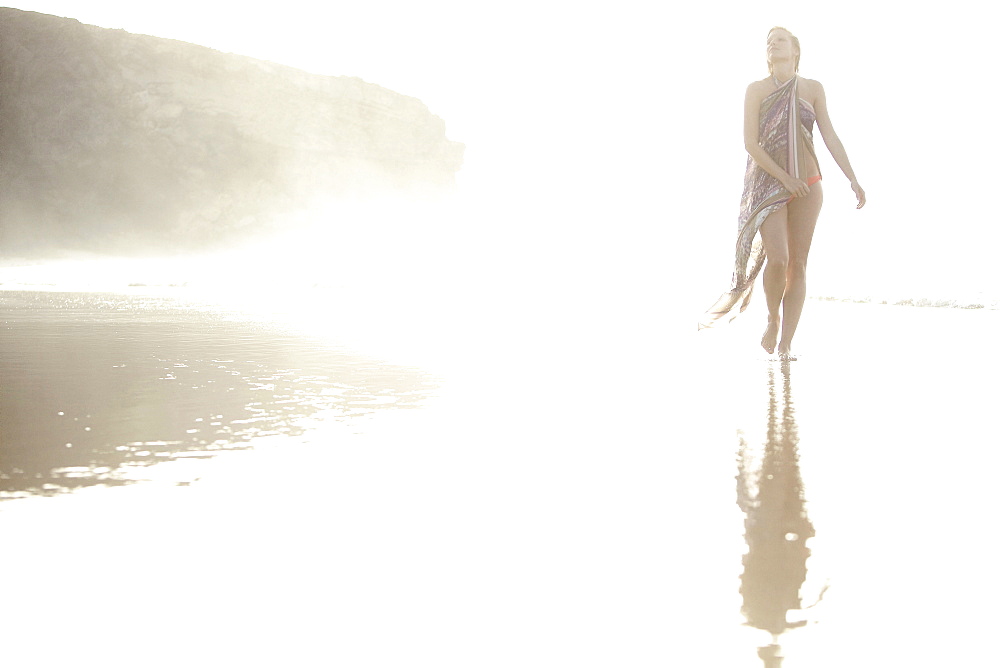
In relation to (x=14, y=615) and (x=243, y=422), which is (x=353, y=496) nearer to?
(x=14, y=615)

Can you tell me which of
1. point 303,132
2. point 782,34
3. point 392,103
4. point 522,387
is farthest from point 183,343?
point 392,103

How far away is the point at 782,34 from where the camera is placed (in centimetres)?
458

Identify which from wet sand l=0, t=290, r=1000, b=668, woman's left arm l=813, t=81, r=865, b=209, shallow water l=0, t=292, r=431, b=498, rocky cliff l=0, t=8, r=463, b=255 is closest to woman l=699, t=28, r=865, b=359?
woman's left arm l=813, t=81, r=865, b=209

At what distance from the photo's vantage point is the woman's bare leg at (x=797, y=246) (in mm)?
4461

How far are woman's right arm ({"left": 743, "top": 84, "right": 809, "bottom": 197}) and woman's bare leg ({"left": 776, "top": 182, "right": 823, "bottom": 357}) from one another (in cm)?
12

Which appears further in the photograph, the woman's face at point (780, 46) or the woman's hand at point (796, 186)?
the woman's face at point (780, 46)

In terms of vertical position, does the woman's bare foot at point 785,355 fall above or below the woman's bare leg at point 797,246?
below

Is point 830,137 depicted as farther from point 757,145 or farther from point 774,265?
point 774,265

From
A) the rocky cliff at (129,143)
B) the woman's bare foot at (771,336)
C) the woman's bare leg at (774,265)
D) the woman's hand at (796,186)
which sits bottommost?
the woman's bare foot at (771,336)

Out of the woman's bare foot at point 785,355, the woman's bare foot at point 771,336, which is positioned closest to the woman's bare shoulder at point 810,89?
the woman's bare foot at point 771,336

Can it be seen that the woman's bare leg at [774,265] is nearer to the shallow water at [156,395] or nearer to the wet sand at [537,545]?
the wet sand at [537,545]

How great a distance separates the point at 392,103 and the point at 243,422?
38.0m

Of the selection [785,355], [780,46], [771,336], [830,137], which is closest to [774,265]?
[771,336]

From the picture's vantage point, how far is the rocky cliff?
31844 mm
